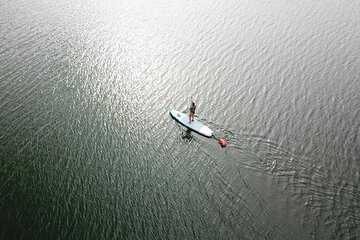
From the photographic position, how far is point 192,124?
80.1 feet

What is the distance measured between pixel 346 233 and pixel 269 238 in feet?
14.5

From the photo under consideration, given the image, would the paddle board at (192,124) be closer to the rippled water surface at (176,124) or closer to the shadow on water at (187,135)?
the shadow on water at (187,135)

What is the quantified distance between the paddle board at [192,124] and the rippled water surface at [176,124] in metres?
0.73

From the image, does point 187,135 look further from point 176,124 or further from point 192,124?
point 176,124

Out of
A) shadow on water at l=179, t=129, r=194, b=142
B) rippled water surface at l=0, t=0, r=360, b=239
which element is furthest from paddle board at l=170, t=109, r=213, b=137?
rippled water surface at l=0, t=0, r=360, b=239

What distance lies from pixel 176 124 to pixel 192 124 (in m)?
1.48

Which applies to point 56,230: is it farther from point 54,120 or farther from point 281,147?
point 281,147

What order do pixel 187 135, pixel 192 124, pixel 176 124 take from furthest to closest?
pixel 176 124, pixel 192 124, pixel 187 135

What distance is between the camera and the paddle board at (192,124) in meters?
23.6

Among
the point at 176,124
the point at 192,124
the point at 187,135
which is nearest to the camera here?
the point at 187,135

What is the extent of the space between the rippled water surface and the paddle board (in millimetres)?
729

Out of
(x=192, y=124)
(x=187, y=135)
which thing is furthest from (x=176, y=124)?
(x=187, y=135)

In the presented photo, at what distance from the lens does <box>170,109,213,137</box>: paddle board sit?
23609 millimetres

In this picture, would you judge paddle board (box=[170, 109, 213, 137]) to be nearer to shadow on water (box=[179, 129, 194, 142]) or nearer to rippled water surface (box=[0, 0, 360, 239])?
shadow on water (box=[179, 129, 194, 142])
